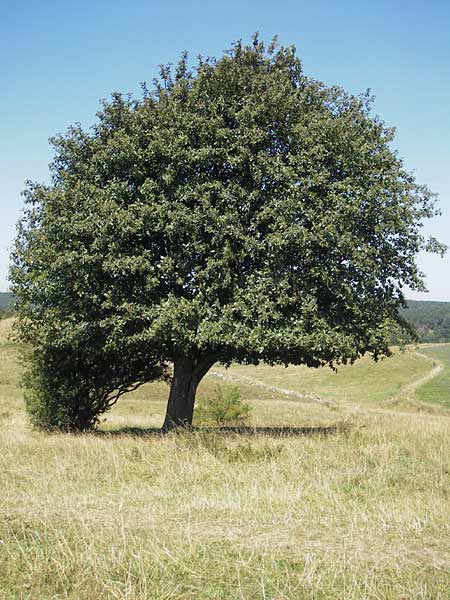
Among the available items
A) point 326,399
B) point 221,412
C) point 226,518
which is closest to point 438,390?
point 326,399

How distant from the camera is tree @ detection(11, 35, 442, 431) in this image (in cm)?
1608

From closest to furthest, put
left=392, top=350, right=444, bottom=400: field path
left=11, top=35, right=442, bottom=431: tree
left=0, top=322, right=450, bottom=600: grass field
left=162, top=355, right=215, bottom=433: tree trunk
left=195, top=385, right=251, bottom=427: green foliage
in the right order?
left=0, top=322, right=450, bottom=600: grass field < left=11, top=35, right=442, bottom=431: tree < left=162, top=355, right=215, bottom=433: tree trunk < left=195, top=385, right=251, bottom=427: green foliage < left=392, top=350, right=444, bottom=400: field path

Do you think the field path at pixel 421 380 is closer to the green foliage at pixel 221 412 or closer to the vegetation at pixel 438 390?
the vegetation at pixel 438 390

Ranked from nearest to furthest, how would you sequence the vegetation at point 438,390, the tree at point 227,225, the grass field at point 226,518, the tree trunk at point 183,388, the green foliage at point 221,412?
the grass field at point 226,518 → the tree at point 227,225 → the tree trunk at point 183,388 → the green foliage at point 221,412 → the vegetation at point 438,390

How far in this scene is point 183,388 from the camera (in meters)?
20.5

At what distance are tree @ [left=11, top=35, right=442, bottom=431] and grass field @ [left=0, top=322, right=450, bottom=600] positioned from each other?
3647 millimetres

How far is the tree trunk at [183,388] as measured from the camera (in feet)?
66.7

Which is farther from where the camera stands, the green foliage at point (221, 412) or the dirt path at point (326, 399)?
the dirt path at point (326, 399)

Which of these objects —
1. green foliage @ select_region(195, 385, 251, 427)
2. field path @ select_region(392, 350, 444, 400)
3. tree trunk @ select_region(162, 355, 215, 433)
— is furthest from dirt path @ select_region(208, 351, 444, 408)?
tree trunk @ select_region(162, 355, 215, 433)

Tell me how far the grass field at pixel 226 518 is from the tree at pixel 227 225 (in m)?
3.65

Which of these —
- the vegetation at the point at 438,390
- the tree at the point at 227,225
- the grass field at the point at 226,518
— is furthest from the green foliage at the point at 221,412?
the vegetation at the point at 438,390

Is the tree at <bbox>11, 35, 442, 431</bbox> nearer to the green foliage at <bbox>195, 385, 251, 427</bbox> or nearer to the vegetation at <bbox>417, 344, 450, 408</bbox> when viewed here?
the green foliage at <bbox>195, 385, 251, 427</bbox>

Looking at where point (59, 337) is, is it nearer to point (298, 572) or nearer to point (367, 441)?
point (367, 441)

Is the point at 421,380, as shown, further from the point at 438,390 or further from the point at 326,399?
the point at 326,399
